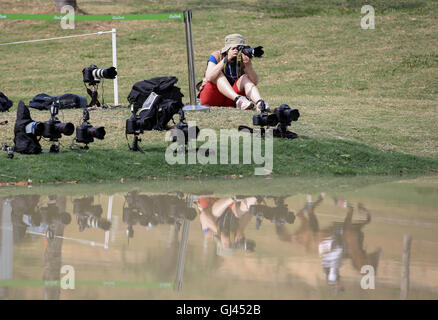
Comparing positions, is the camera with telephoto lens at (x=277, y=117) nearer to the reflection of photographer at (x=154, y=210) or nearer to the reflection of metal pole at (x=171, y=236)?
the reflection of photographer at (x=154, y=210)

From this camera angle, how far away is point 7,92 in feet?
74.8

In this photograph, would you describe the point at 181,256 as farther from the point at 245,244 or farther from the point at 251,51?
the point at 251,51

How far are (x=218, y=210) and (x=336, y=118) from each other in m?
7.89

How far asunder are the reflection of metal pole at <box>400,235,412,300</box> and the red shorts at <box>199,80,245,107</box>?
9.07 m

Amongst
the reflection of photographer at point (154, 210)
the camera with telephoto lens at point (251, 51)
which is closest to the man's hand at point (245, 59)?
the camera with telephoto lens at point (251, 51)

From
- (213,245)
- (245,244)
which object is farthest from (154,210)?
(245,244)

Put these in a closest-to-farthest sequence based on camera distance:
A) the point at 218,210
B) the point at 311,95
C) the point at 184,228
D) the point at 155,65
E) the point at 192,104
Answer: the point at 184,228
the point at 218,210
the point at 192,104
the point at 311,95
the point at 155,65

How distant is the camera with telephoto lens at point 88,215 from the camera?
7828 millimetres

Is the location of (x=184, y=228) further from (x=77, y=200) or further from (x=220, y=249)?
(x=77, y=200)

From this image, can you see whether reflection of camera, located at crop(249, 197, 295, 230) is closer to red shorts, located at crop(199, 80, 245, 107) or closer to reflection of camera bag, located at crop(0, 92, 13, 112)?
red shorts, located at crop(199, 80, 245, 107)

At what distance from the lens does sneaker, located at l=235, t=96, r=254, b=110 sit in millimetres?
15438

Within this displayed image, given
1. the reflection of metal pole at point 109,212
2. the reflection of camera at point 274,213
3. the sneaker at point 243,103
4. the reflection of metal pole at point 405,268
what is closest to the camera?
the reflection of metal pole at point 405,268

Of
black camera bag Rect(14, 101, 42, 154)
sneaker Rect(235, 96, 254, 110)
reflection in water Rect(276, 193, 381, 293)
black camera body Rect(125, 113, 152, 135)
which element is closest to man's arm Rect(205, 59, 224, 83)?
sneaker Rect(235, 96, 254, 110)
